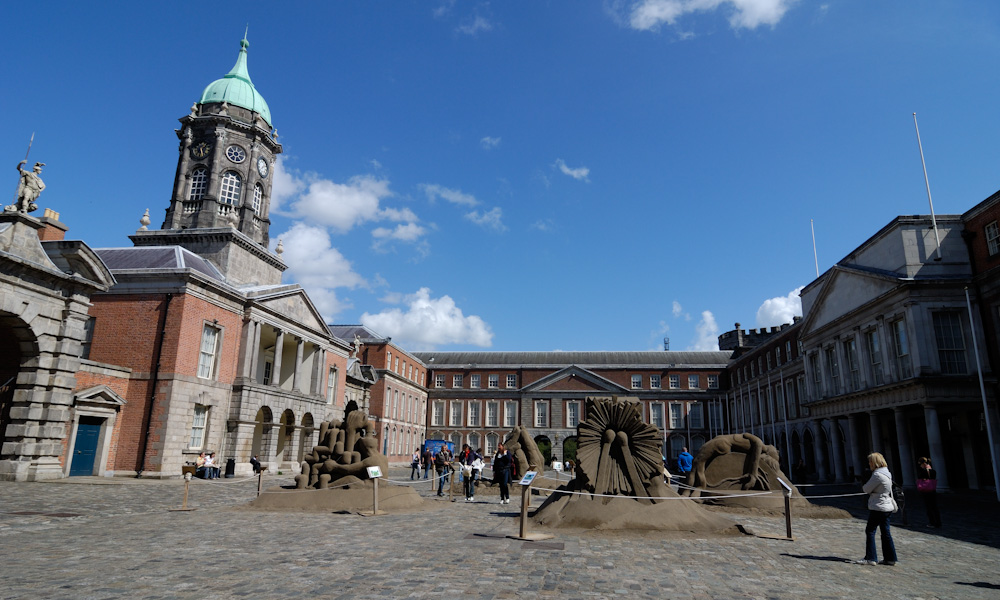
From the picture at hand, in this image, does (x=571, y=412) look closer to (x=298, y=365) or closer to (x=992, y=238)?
(x=298, y=365)

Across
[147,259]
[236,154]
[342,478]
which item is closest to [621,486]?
[342,478]

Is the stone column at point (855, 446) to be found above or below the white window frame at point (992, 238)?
below

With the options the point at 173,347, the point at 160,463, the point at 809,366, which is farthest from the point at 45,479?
the point at 809,366

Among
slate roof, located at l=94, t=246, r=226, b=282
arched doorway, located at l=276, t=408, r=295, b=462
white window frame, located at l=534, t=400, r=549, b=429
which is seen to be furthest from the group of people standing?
Answer: white window frame, located at l=534, t=400, r=549, b=429

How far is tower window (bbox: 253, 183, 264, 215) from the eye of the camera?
41119 mm

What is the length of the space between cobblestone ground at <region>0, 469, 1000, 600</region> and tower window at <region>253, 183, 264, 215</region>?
100ft

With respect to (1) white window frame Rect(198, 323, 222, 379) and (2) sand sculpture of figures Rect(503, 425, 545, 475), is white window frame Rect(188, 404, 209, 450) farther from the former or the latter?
(2) sand sculpture of figures Rect(503, 425, 545, 475)

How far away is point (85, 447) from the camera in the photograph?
77.0 feet

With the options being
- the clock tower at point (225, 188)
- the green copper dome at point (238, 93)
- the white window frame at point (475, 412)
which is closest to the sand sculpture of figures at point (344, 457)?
the clock tower at point (225, 188)

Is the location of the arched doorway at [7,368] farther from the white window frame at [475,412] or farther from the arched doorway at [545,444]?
the arched doorway at [545,444]

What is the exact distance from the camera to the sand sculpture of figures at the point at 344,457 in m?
15.3

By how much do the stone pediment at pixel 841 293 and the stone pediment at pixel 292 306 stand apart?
30863 millimetres

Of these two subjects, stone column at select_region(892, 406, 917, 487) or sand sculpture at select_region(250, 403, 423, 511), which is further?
stone column at select_region(892, 406, 917, 487)

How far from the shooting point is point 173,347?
25.8 meters
